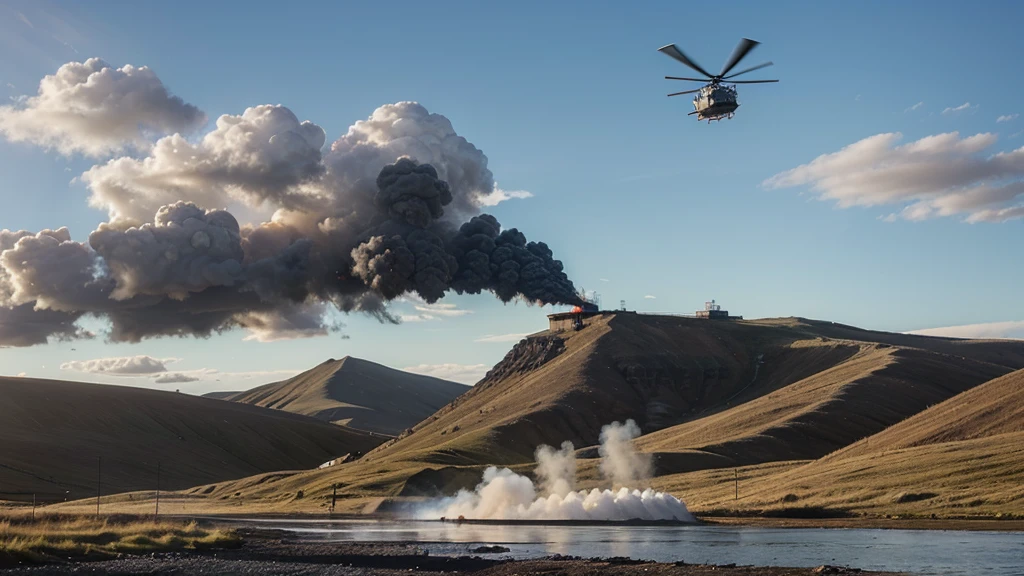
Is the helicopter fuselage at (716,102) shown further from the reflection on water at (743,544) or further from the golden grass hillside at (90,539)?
the golden grass hillside at (90,539)

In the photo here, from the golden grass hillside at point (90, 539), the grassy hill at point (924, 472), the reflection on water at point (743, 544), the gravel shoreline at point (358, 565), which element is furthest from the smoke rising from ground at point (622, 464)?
the gravel shoreline at point (358, 565)

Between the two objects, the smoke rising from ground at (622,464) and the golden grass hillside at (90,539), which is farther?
the smoke rising from ground at (622,464)

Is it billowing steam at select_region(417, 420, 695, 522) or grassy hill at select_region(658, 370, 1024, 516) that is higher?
grassy hill at select_region(658, 370, 1024, 516)

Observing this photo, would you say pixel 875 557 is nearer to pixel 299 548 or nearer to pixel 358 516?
pixel 299 548

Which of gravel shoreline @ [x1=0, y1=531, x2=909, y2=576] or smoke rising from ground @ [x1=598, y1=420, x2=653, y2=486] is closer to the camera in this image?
gravel shoreline @ [x1=0, y1=531, x2=909, y2=576]

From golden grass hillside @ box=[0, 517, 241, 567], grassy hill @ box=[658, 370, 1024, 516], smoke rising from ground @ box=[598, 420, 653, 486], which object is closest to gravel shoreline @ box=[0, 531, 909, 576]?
golden grass hillside @ box=[0, 517, 241, 567]

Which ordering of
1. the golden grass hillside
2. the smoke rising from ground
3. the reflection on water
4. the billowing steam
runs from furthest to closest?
the smoke rising from ground < the billowing steam < the golden grass hillside < the reflection on water

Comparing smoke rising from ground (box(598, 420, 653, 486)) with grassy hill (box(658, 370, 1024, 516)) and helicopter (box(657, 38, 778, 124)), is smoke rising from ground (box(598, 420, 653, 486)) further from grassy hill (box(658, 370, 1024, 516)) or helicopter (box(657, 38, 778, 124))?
helicopter (box(657, 38, 778, 124))

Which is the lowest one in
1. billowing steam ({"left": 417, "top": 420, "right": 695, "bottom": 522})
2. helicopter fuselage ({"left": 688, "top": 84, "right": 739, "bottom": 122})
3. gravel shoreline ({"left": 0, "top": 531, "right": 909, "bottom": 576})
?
billowing steam ({"left": 417, "top": 420, "right": 695, "bottom": 522})
